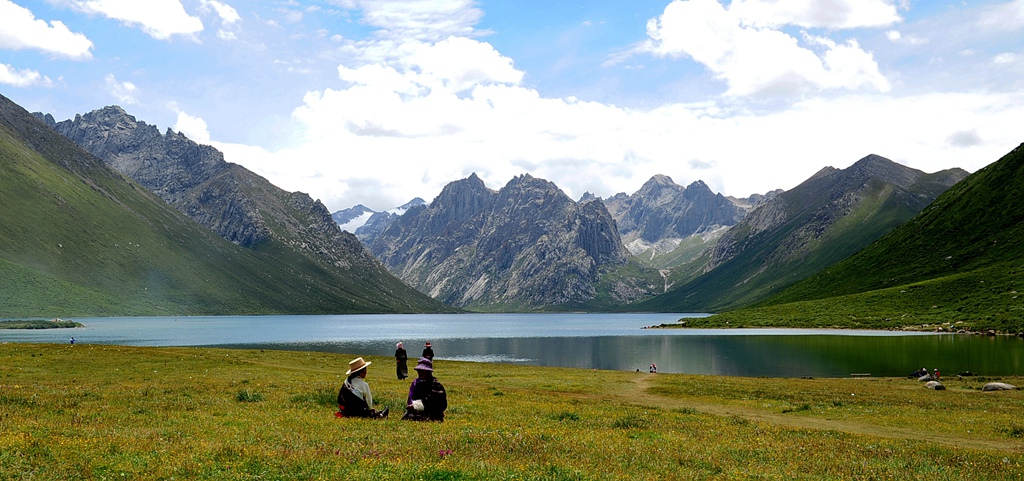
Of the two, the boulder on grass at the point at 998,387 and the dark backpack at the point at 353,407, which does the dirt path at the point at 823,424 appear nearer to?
the dark backpack at the point at 353,407

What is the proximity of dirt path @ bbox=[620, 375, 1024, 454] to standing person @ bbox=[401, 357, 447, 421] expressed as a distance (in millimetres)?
17199

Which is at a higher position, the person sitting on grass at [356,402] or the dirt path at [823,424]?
the person sitting on grass at [356,402]

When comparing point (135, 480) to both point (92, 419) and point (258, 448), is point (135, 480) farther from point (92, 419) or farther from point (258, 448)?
point (92, 419)

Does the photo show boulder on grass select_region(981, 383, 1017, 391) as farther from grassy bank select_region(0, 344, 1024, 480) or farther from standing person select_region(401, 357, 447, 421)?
standing person select_region(401, 357, 447, 421)

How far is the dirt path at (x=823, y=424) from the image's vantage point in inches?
1074

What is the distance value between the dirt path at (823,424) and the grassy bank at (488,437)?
5.7 inches

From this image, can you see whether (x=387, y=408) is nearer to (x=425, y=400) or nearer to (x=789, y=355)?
(x=425, y=400)

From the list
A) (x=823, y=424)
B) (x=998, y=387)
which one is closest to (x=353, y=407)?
(x=823, y=424)

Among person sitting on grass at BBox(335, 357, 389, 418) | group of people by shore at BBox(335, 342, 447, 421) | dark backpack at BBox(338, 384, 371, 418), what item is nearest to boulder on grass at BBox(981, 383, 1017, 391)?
group of people by shore at BBox(335, 342, 447, 421)

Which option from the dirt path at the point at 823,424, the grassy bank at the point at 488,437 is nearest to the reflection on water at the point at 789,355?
the grassy bank at the point at 488,437

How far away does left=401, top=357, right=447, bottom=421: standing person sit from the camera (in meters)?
26.2

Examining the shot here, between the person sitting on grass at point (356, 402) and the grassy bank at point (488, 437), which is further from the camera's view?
the person sitting on grass at point (356, 402)

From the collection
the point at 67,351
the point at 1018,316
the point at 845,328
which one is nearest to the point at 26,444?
the point at 67,351

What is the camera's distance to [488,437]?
2158cm
